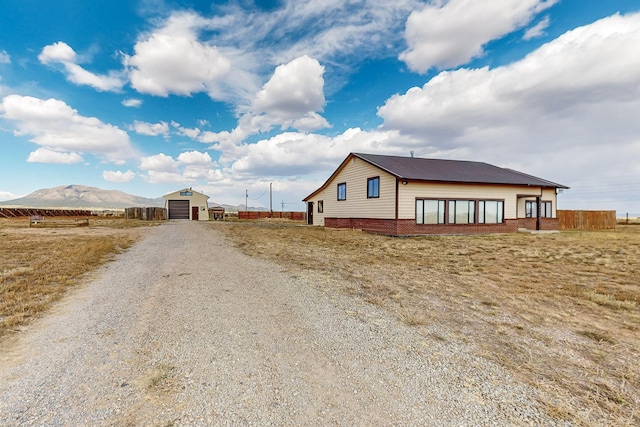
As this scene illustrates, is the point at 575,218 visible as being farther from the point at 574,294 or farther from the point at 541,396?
the point at 541,396

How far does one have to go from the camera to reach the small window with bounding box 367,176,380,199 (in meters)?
19.8

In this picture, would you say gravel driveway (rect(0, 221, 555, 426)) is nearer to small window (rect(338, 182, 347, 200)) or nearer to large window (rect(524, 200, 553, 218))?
small window (rect(338, 182, 347, 200))

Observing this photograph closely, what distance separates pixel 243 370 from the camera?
9.68 ft

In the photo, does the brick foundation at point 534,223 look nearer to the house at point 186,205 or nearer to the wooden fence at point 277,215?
the wooden fence at point 277,215

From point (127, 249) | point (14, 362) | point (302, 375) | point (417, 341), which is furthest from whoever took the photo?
point (127, 249)

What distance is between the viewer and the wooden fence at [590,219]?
2766 centimetres

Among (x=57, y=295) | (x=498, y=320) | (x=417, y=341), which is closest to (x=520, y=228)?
(x=498, y=320)

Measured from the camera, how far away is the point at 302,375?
2.88 meters

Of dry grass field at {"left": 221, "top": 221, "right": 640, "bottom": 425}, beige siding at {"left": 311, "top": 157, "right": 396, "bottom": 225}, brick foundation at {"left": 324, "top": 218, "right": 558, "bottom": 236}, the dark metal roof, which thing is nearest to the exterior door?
beige siding at {"left": 311, "top": 157, "right": 396, "bottom": 225}

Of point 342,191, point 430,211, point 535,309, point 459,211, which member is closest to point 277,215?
point 342,191

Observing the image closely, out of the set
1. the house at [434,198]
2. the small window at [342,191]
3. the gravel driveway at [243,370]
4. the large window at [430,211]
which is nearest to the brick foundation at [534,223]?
the house at [434,198]

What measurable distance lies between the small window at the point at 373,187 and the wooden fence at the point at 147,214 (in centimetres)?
3486

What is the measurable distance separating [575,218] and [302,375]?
114 ft

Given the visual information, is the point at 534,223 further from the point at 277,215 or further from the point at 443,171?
the point at 277,215
